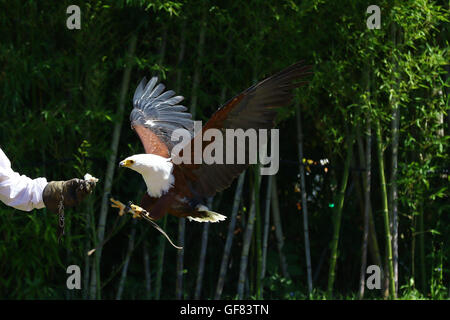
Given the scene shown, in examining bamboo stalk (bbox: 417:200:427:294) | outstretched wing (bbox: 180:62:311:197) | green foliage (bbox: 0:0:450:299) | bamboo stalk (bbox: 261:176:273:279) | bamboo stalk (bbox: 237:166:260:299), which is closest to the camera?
outstretched wing (bbox: 180:62:311:197)

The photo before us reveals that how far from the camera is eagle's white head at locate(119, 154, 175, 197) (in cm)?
254

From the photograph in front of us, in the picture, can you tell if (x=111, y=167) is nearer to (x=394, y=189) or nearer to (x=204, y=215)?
(x=394, y=189)

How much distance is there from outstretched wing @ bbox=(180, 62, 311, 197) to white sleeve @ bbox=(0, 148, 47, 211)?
0.56 m

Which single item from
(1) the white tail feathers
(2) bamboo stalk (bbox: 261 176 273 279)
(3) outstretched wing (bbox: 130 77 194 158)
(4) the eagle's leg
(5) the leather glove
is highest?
(3) outstretched wing (bbox: 130 77 194 158)

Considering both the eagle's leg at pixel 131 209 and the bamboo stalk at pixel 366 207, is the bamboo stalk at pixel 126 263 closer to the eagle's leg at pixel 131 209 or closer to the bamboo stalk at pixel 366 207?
the bamboo stalk at pixel 366 207

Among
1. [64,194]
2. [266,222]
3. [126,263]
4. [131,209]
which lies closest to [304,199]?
[266,222]

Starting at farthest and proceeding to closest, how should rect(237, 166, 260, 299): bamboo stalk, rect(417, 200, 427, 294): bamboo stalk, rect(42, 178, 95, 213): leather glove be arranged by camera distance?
rect(417, 200, 427, 294): bamboo stalk < rect(237, 166, 260, 299): bamboo stalk < rect(42, 178, 95, 213): leather glove

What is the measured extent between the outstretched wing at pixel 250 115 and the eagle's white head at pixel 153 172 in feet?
0.34

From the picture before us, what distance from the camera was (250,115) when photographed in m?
2.73

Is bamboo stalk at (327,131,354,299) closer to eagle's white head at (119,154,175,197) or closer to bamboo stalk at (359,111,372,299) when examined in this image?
bamboo stalk at (359,111,372,299)

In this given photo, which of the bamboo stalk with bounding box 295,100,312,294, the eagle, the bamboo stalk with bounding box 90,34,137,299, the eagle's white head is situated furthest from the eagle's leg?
the bamboo stalk with bounding box 295,100,312,294

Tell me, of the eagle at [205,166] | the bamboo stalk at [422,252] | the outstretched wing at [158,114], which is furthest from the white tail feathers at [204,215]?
the bamboo stalk at [422,252]

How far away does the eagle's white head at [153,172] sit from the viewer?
254cm

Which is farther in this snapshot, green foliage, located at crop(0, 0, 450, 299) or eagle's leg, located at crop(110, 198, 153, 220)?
green foliage, located at crop(0, 0, 450, 299)
